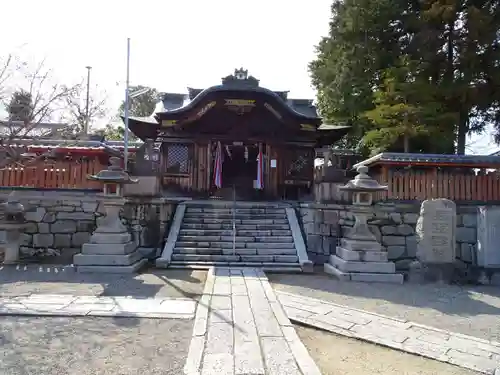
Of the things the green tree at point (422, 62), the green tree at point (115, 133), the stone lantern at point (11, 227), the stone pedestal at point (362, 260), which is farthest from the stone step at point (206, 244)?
the green tree at point (115, 133)

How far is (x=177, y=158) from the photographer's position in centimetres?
1516

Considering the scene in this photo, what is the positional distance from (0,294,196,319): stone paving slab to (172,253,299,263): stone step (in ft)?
10.9

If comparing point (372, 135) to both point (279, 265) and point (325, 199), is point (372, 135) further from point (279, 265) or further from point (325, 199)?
point (279, 265)

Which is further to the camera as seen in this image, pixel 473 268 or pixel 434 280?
pixel 473 268

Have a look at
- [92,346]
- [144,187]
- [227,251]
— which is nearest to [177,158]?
[144,187]

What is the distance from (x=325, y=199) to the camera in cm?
1123

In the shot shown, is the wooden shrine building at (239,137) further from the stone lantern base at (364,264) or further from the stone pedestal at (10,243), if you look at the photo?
the stone lantern base at (364,264)

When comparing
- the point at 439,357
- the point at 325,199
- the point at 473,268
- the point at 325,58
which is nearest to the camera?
the point at 439,357

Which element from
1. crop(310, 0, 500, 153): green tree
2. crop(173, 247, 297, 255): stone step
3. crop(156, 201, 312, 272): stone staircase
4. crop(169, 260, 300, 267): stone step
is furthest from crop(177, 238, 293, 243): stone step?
crop(310, 0, 500, 153): green tree

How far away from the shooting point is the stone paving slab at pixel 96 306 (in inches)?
206

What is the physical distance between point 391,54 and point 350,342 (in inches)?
660

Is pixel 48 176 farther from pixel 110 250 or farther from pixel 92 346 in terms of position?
pixel 92 346

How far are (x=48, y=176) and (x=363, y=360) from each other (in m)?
9.88

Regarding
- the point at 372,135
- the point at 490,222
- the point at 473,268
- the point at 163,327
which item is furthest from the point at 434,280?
the point at 372,135
